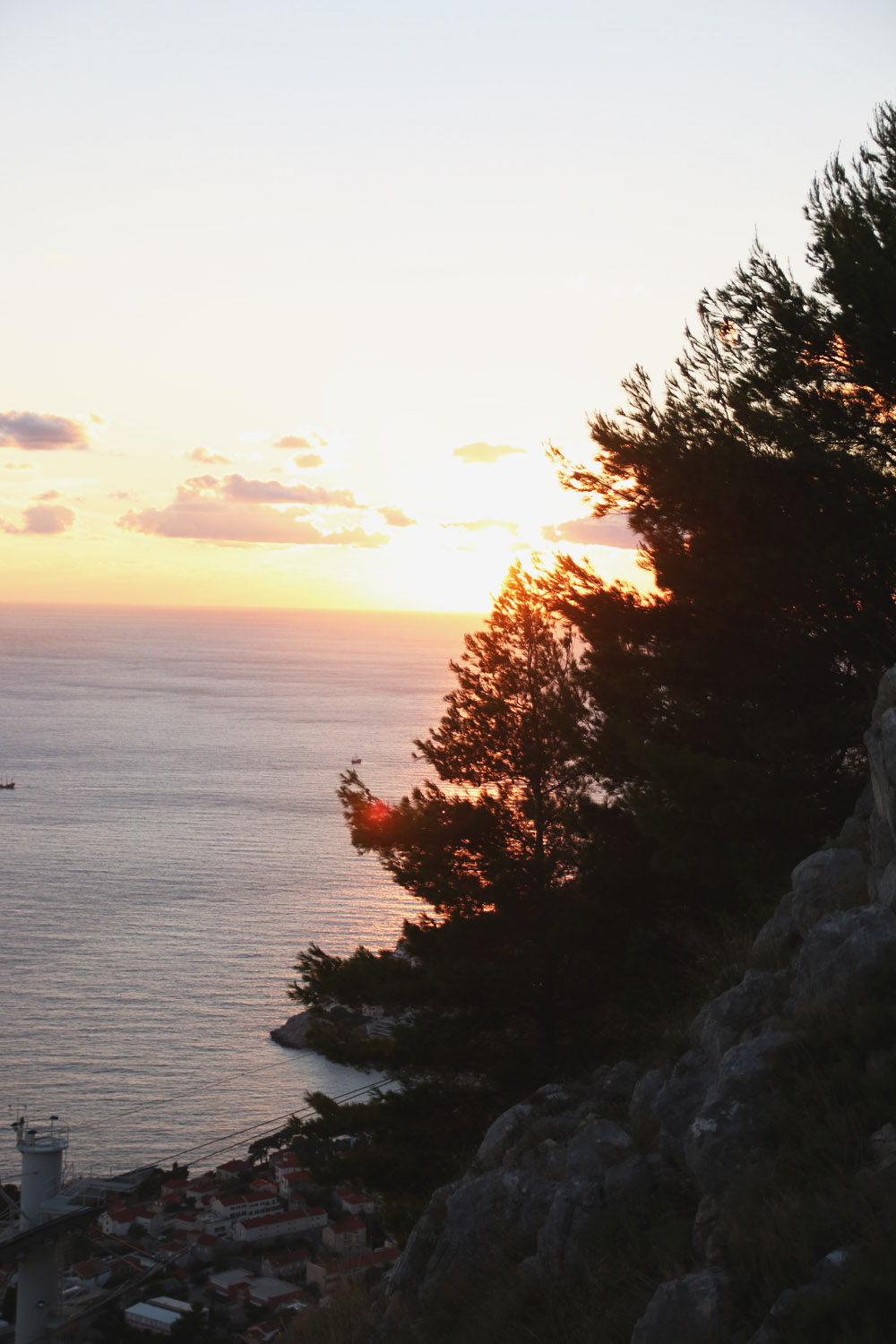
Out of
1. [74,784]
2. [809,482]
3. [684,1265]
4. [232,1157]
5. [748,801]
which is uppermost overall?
[809,482]

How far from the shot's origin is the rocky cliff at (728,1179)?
12.8 feet

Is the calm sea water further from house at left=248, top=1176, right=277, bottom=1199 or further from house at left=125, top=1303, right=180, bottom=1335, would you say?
house at left=125, top=1303, right=180, bottom=1335

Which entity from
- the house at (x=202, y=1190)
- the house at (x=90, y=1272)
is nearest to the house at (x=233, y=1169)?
the house at (x=202, y=1190)

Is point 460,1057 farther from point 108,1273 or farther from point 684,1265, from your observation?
point 108,1273

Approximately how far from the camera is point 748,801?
974cm

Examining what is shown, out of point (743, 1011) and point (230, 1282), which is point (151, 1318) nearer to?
point (230, 1282)

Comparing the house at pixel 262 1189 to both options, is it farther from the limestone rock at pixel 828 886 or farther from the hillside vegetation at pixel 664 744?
the limestone rock at pixel 828 886

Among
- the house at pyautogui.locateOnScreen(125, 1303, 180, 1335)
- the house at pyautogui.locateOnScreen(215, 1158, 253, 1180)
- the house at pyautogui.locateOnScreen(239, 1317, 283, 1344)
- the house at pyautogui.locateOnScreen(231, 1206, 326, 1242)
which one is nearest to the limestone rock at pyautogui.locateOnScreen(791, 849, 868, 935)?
the house at pyautogui.locateOnScreen(239, 1317, 283, 1344)

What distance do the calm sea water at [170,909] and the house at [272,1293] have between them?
20.4ft

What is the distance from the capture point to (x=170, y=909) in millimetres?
40094

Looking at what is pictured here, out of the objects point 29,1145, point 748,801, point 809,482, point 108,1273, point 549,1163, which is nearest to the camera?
point 549,1163

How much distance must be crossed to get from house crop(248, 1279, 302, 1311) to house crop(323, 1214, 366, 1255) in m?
1.54

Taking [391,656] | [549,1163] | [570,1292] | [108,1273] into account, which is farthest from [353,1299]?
[391,656]

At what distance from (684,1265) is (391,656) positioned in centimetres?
17436
